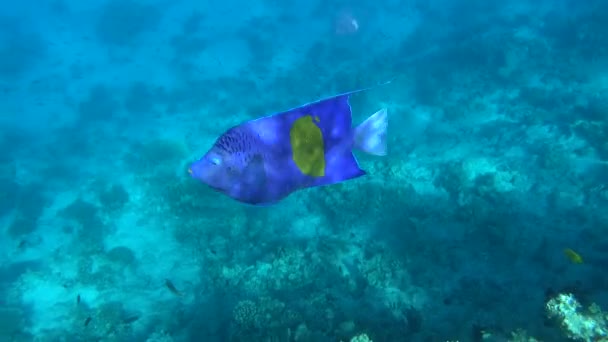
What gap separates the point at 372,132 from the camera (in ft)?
5.76

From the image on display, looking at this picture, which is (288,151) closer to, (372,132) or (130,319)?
(372,132)

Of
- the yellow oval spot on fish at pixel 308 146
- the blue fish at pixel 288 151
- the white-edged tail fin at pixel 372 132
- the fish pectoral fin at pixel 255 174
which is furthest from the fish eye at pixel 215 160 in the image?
the white-edged tail fin at pixel 372 132

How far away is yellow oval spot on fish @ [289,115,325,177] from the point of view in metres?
1.59

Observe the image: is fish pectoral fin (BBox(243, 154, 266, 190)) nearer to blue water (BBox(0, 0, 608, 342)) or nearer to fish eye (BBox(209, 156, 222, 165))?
fish eye (BBox(209, 156, 222, 165))

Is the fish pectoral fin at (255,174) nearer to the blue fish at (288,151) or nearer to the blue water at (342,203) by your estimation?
the blue fish at (288,151)

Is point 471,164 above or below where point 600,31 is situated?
below

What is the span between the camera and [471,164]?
10.8 meters

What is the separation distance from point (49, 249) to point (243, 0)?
25722 millimetres

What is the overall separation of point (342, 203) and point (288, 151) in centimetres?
828

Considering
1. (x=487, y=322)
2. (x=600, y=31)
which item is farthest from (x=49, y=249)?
(x=600, y=31)

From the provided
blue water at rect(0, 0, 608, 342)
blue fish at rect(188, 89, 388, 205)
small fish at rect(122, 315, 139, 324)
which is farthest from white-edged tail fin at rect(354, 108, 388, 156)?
small fish at rect(122, 315, 139, 324)

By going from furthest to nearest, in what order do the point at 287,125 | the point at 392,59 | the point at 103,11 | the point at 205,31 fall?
the point at 103,11 < the point at 205,31 < the point at 392,59 < the point at 287,125

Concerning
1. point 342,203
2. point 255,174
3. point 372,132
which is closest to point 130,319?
point 342,203

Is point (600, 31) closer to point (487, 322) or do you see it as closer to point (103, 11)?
point (487, 322)
